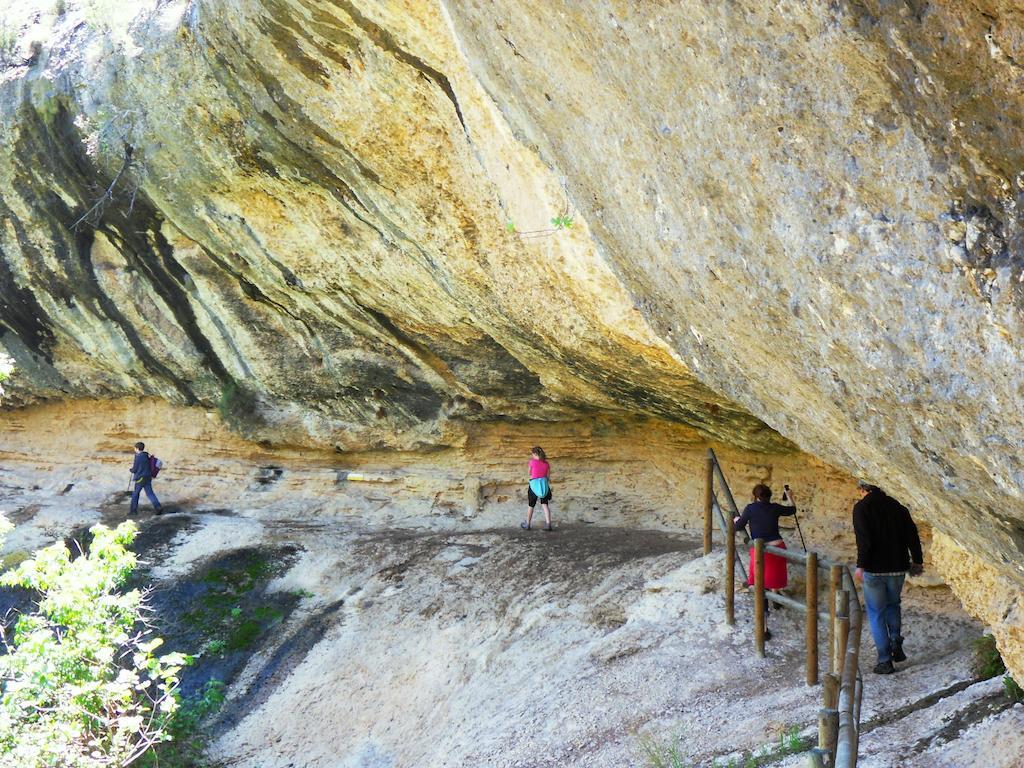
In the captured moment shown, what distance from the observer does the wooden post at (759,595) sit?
7.01 m

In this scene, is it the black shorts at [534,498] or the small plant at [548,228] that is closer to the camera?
the small plant at [548,228]

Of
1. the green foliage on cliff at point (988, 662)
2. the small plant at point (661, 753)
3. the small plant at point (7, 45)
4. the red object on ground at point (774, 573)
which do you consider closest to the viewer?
the green foliage on cliff at point (988, 662)

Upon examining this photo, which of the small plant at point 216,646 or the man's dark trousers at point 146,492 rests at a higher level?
the man's dark trousers at point 146,492

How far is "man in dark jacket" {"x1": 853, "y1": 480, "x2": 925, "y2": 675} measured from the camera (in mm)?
6434

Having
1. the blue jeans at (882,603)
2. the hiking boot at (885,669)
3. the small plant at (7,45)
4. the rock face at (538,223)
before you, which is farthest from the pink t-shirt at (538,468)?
the small plant at (7,45)

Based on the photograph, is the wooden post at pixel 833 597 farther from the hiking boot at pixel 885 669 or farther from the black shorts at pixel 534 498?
the black shorts at pixel 534 498

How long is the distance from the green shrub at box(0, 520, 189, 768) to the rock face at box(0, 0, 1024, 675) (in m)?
3.76

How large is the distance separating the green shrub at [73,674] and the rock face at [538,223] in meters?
3.76

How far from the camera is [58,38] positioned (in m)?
11.1

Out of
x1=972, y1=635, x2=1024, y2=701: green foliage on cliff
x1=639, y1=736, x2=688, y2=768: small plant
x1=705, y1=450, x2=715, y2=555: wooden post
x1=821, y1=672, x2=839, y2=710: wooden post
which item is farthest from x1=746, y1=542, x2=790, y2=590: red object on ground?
x1=821, y1=672, x2=839, y2=710: wooden post

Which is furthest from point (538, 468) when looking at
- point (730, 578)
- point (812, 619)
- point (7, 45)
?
point (7, 45)

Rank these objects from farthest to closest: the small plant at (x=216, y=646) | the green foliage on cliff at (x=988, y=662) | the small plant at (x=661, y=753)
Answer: the small plant at (x=216, y=646)
the small plant at (x=661, y=753)
the green foliage on cliff at (x=988, y=662)

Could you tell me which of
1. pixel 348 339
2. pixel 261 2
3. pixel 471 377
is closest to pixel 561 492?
pixel 471 377

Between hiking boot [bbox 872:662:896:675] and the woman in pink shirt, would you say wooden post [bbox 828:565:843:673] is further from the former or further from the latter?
the woman in pink shirt
